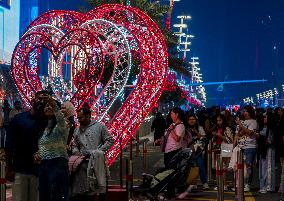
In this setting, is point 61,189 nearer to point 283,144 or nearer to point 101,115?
point 283,144

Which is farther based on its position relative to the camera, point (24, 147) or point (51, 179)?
point (24, 147)

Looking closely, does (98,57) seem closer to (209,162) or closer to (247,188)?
(209,162)

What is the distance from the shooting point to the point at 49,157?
24.6 ft

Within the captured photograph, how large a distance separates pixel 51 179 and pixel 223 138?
8.08 m

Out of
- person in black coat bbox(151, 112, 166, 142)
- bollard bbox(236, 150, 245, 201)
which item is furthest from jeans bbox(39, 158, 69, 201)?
person in black coat bbox(151, 112, 166, 142)

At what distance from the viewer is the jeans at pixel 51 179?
295 inches

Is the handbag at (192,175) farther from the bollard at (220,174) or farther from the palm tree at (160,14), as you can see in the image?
the palm tree at (160,14)

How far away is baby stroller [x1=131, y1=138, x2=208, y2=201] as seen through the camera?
11.1 meters

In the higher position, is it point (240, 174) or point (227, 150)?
point (227, 150)

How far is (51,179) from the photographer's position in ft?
24.6

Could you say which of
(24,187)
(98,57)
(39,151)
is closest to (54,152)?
(39,151)

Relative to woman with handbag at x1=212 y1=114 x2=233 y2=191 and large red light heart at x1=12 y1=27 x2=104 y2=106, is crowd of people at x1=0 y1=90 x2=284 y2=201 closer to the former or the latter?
woman with handbag at x1=212 y1=114 x2=233 y2=191

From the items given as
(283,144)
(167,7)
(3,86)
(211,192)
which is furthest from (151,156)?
(3,86)

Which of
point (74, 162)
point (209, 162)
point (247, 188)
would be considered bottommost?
point (247, 188)
